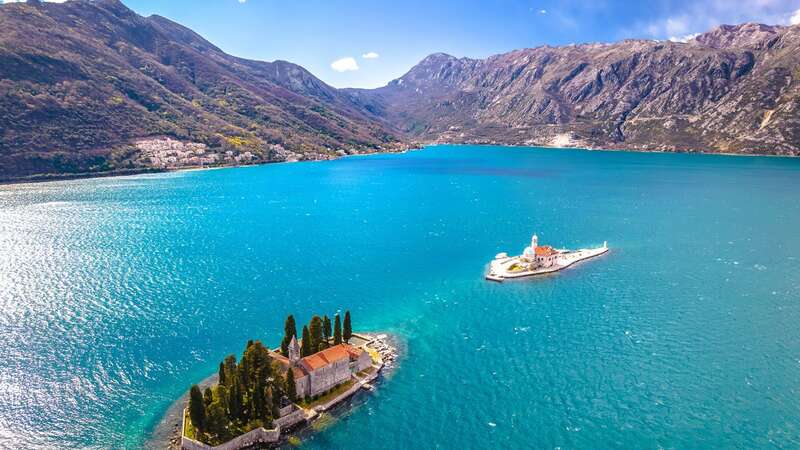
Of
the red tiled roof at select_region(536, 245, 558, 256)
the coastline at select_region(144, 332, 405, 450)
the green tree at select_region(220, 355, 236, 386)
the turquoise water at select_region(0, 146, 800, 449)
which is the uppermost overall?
the red tiled roof at select_region(536, 245, 558, 256)

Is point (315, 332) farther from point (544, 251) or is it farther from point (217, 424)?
point (544, 251)

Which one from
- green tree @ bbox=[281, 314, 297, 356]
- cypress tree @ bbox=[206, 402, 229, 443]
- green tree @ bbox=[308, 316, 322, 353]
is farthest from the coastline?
green tree @ bbox=[281, 314, 297, 356]

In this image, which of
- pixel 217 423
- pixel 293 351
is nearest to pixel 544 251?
pixel 293 351

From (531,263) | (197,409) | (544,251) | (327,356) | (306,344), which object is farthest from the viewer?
(544,251)

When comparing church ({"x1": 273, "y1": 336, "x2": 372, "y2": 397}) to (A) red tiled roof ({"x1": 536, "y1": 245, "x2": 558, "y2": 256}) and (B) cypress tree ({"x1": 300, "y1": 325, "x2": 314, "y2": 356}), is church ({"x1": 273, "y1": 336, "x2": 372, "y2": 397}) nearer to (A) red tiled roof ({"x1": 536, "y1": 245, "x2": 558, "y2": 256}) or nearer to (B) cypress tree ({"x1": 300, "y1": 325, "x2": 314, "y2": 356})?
(B) cypress tree ({"x1": 300, "y1": 325, "x2": 314, "y2": 356})

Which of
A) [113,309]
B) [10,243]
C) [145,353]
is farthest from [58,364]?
[10,243]

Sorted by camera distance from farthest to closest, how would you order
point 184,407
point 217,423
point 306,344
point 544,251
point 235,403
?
point 544,251 → point 306,344 → point 184,407 → point 235,403 → point 217,423
